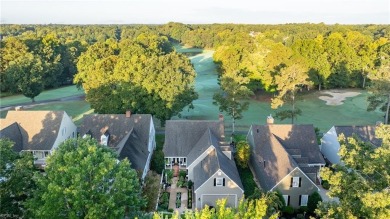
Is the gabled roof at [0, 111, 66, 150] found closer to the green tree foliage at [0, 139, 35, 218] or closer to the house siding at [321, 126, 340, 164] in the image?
the green tree foliage at [0, 139, 35, 218]

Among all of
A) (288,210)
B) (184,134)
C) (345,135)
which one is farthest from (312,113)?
(288,210)

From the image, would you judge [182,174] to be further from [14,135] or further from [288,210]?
[14,135]

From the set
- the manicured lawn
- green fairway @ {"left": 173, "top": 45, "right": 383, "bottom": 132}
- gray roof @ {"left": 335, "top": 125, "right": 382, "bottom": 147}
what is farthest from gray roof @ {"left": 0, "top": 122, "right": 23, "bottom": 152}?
gray roof @ {"left": 335, "top": 125, "right": 382, "bottom": 147}

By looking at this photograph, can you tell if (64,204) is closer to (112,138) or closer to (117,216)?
(117,216)

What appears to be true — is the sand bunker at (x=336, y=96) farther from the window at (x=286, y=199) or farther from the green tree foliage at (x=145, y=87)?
the window at (x=286, y=199)

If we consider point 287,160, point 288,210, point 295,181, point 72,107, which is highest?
point 287,160

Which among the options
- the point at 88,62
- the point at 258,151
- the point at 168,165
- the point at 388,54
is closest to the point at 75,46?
the point at 88,62

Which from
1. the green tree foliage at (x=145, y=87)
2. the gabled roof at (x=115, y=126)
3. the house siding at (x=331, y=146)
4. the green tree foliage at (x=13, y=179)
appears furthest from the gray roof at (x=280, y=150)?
the green tree foliage at (x=13, y=179)

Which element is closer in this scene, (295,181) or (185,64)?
(295,181)
